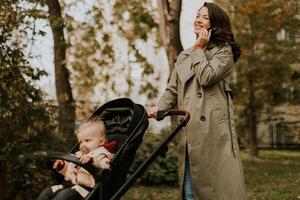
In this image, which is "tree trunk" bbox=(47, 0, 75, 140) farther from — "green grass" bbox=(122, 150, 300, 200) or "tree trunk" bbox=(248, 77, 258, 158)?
"tree trunk" bbox=(248, 77, 258, 158)

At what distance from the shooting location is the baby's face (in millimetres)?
4152

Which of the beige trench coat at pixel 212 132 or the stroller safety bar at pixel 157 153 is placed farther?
the beige trench coat at pixel 212 132

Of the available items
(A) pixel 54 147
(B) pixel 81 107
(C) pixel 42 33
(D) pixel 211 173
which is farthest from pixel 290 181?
(D) pixel 211 173

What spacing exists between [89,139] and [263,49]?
11210 millimetres

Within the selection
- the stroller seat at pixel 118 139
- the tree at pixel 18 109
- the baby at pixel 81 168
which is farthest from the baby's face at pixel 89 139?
the tree at pixel 18 109

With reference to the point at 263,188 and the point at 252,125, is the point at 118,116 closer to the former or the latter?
the point at 263,188

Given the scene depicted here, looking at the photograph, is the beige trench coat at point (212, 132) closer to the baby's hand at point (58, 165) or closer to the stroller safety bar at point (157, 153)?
the stroller safety bar at point (157, 153)

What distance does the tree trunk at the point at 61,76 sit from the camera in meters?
8.09

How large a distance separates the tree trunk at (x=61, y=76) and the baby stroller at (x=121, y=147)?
3357 millimetres

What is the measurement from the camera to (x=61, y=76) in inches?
448

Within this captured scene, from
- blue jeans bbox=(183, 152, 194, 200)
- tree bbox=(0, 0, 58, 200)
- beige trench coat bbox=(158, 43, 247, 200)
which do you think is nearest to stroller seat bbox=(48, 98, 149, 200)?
beige trench coat bbox=(158, 43, 247, 200)

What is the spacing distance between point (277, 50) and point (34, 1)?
899 cm

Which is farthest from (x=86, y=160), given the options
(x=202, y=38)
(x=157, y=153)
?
(x=202, y=38)

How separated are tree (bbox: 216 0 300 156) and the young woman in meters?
9.89
